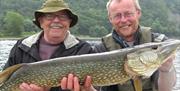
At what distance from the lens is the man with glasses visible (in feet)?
17.9

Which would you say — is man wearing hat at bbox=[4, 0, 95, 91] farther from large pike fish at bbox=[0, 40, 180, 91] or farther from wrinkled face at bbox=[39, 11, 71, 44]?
large pike fish at bbox=[0, 40, 180, 91]

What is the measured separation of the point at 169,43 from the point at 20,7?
312 feet

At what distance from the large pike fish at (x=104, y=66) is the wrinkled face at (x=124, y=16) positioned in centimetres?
75

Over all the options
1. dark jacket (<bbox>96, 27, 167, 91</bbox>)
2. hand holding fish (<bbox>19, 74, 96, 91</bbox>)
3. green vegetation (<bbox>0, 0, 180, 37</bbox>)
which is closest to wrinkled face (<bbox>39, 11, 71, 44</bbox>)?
dark jacket (<bbox>96, 27, 167, 91</bbox>)

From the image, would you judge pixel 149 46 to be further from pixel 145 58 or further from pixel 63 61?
pixel 63 61

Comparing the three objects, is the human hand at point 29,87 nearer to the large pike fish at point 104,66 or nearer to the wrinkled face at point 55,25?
the large pike fish at point 104,66

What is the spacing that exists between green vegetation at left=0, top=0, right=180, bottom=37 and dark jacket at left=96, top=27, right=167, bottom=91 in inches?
2497

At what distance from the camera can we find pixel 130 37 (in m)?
5.78

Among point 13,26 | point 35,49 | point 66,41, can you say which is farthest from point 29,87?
point 13,26

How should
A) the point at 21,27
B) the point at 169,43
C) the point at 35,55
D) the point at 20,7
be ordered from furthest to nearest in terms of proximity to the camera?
the point at 20,7, the point at 21,27, the point at 35,55, the point at 169,43

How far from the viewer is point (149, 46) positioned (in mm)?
4824

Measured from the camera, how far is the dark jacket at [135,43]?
5.74 m

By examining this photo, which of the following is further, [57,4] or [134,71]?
[57,4]

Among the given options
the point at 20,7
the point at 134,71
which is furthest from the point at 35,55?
the point at 20,7
